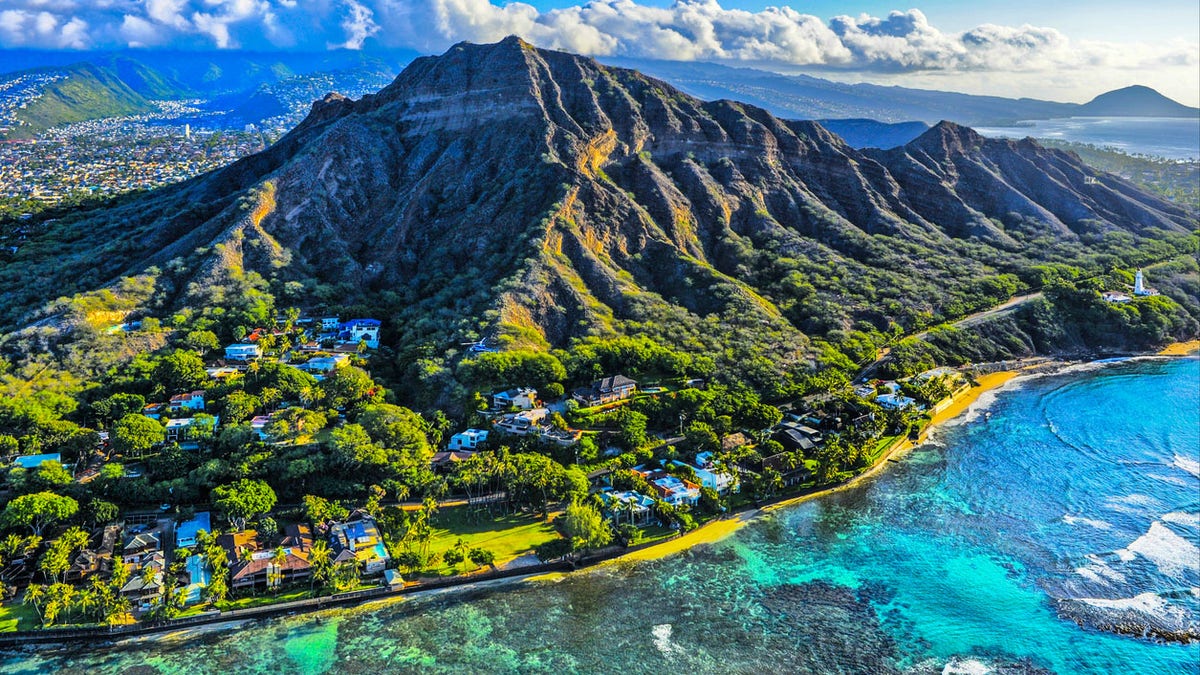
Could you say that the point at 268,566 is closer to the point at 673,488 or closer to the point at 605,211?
the point at 673,488

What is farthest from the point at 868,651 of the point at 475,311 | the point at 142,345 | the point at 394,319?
the point at 142,345

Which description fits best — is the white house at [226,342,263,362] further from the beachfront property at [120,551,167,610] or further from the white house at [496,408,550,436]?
the beachfront property at [120,551,167,610]

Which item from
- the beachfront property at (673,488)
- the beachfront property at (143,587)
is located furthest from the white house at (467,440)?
the beachfront property at (143,587)

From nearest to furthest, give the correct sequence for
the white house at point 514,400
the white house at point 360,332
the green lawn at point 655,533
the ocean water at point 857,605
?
1. the ocean water at point 857,605
2. the green lawn at point 655,533
3. the white house at point 514,400
4. the white house at point 360,332

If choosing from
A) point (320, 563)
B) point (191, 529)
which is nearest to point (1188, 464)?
point (320, 563)

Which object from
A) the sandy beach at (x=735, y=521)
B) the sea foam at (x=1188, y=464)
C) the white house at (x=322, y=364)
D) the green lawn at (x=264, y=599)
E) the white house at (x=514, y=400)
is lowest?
the sea foam at (x=1188, y=464)

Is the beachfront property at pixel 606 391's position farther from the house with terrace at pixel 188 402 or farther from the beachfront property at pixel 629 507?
the house with terrace at pixel 188 402
